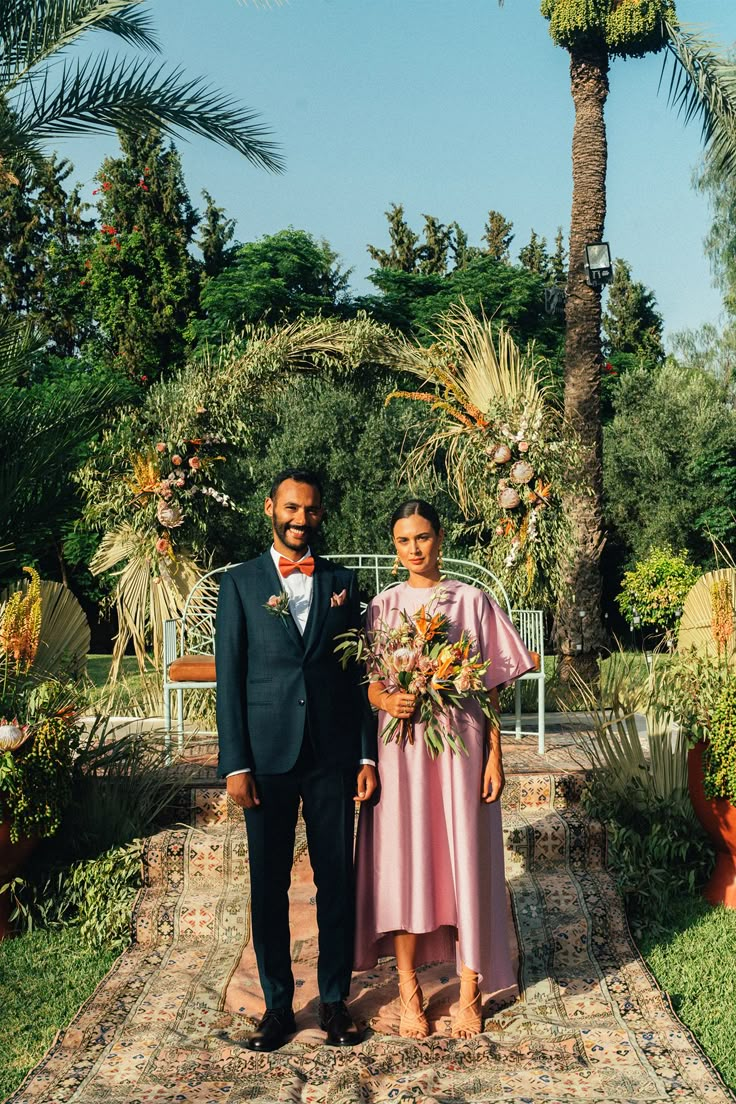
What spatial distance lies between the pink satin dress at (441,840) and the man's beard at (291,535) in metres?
0.33

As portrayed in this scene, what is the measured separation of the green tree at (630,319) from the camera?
24641 mm

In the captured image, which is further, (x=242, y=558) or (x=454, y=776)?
(x=242, y=558)

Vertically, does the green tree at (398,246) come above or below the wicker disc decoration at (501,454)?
above

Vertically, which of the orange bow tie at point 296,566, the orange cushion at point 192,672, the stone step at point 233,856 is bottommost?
the stone step at point 233,856

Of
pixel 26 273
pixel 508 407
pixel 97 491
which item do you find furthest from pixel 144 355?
pixel 508 407

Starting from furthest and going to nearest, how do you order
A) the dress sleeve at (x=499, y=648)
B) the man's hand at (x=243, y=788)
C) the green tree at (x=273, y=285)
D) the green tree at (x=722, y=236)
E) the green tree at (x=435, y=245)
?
the green tree at (x=435, y=245)
the green tree at (x=722, y=236)
the green tree at (x=273, y=285)
the dress sleeve at (x=499, y=648)
the man's hand at (x=243, y=788)

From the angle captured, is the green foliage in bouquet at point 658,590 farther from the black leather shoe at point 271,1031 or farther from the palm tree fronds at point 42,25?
the black leather shoe at point 271,1031

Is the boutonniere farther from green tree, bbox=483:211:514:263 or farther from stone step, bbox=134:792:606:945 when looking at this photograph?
green tree, bbox=483:211:514:263

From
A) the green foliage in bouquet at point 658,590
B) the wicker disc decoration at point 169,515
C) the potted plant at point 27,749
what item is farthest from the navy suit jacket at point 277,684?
the green foliage in bouquet at point 658,590

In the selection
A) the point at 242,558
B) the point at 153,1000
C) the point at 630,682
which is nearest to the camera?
the point at 153,1000

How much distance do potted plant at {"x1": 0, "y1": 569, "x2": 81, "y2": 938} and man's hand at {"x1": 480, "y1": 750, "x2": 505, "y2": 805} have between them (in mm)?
1986

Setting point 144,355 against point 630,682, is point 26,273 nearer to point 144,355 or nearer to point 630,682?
point 144,355

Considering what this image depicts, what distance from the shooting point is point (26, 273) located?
2261 cm

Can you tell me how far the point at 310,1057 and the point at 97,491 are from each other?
577 centimetres
